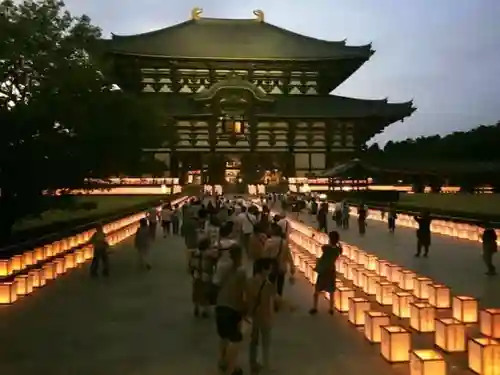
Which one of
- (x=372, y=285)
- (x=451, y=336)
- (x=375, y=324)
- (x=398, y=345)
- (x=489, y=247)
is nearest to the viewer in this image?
(x=398, y=345)

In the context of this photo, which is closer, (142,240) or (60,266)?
(60,266)

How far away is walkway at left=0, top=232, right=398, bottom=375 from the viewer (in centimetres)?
734

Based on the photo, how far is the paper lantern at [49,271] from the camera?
13664 millimetres

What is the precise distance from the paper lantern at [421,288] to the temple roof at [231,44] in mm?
48780

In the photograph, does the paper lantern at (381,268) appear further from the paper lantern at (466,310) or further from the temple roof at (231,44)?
the temple roof at (231,44)

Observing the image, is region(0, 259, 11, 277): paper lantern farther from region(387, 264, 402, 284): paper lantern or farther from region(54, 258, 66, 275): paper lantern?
region(387, 264, 402, 284): paper lantern

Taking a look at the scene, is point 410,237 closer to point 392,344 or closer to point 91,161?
point 91,161

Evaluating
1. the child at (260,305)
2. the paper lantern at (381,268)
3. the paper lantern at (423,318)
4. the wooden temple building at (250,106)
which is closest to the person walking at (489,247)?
→ the paper lantern at (381,268)

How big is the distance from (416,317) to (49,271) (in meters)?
8.52

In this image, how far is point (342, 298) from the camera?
10273mm

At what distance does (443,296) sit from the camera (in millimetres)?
10344

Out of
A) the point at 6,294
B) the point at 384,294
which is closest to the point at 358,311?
the point at 384,294

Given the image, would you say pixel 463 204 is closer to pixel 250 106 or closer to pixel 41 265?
pixel 41 265

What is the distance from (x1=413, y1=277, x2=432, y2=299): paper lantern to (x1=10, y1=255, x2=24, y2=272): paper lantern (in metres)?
8.75
